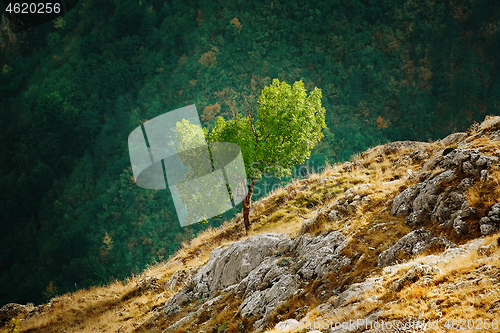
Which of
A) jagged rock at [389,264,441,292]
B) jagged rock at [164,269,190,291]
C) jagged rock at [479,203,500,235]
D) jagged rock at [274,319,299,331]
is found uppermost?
jagged rock at [479,203,500,235]

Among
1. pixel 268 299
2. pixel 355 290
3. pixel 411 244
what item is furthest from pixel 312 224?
pixel 355 290

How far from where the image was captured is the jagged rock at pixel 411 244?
7738mm

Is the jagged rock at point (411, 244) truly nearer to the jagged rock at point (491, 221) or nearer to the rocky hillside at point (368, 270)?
the rocky hillside at point (368, 270)

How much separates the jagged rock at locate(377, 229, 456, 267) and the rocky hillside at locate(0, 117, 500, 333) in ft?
0.08

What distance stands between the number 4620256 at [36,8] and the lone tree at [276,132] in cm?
6694

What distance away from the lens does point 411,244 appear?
26.1 feet

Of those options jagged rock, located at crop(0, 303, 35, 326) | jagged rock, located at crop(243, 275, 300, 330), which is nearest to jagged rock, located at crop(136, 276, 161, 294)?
jagged rock, located at crop(0, 303, 35, 326)

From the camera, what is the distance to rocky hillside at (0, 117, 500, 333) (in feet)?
18.7

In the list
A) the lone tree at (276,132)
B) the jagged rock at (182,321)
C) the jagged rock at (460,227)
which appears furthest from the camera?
the lone tree at (276,132)

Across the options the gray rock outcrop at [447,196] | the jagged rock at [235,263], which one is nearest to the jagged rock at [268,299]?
the jagged rock at [235,263]

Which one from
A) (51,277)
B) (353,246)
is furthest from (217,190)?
(51,277)

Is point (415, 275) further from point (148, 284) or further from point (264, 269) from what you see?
point (148, 284)

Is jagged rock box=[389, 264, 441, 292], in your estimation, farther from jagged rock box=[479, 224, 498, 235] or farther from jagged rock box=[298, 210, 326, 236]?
jagged rock box=[298, 210, 326, 236]

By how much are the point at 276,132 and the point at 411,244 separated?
896cm
